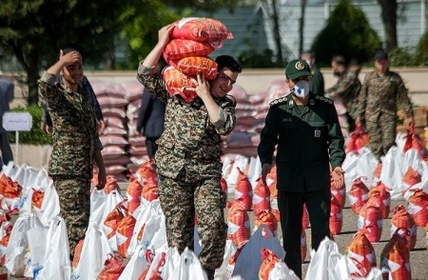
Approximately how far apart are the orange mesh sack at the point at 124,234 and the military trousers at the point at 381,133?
18.2ft

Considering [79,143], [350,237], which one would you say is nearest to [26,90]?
[350,237]

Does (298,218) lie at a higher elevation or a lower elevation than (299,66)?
lower

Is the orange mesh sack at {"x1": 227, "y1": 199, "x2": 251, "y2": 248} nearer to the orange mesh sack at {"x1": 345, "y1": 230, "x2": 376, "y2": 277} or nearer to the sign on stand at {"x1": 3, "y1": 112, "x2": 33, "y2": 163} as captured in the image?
the orange mesh sack at {"x1": 345, "y1": 230, "x2": 376, "y2": 277}

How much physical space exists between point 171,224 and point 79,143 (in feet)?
4.97

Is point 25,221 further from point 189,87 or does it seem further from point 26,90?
point 26,90

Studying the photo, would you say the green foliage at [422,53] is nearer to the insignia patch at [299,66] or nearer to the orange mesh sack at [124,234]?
the orange mesh sack at [124,234]

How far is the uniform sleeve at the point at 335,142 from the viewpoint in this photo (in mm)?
8633

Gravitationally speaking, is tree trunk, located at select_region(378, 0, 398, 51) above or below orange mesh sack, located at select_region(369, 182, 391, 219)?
above

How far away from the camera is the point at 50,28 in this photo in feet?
62.3

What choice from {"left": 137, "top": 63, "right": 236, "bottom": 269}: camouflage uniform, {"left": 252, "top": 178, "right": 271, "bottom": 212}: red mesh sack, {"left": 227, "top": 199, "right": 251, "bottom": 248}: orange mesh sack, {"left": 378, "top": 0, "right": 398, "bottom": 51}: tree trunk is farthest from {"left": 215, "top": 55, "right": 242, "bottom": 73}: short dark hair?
{"left": 378, "top": 0, "right": 398, "bottom": 51}: tree trunk

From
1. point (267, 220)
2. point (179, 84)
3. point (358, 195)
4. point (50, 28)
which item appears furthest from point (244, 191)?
point (50, 28)

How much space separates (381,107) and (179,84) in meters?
7.57

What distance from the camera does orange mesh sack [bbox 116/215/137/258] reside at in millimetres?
10531

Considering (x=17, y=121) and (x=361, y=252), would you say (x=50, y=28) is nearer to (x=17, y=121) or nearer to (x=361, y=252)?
(x=17, y=121)
